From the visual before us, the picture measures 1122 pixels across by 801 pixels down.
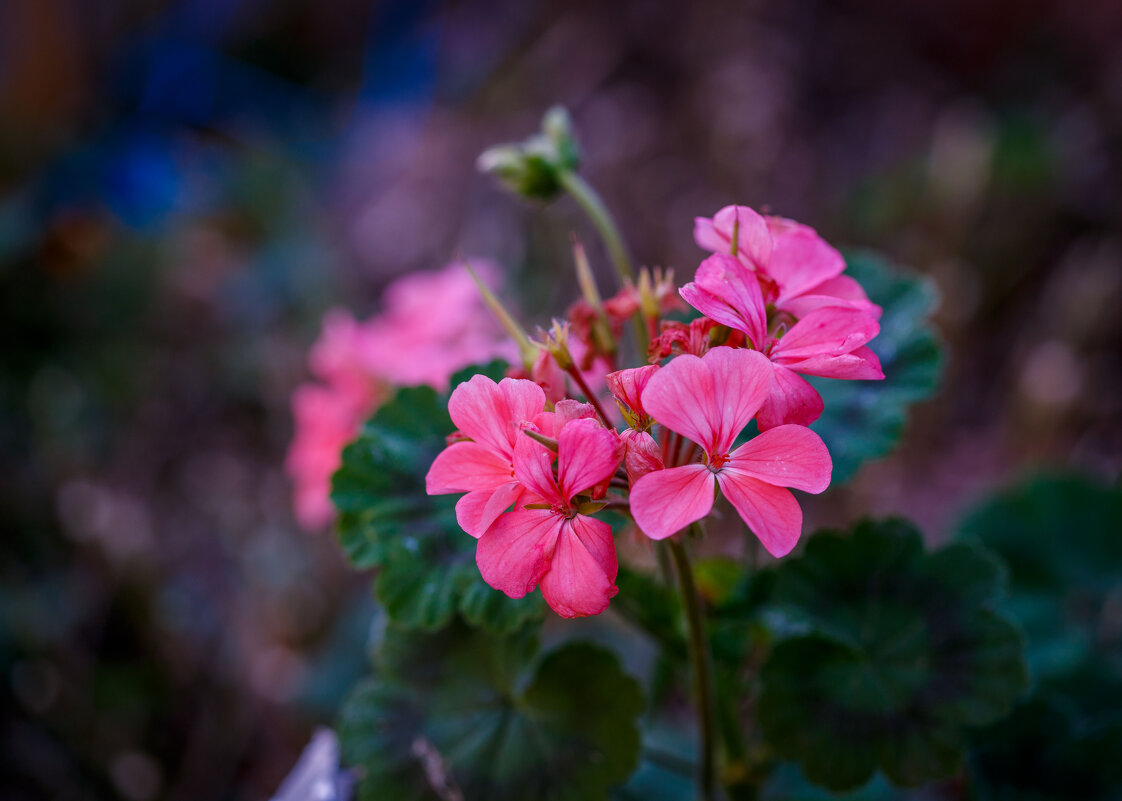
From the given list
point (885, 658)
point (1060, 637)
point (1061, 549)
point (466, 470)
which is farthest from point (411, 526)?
point (1061, 549)

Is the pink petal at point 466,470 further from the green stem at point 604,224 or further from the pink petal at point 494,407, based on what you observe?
the green stem at point 604,224

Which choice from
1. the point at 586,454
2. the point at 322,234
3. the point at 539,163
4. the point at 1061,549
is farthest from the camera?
the point at 322,234

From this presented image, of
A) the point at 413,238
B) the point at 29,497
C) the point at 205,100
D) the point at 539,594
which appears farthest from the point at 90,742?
the point at 205,100

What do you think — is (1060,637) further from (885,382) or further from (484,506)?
(484,506)

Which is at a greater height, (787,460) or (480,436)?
(480,436)

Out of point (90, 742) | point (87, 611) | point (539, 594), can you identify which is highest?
point (87, 611)

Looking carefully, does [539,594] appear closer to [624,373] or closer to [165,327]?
[624,373]
